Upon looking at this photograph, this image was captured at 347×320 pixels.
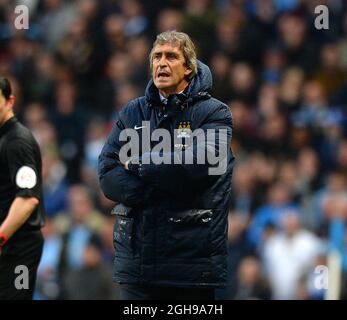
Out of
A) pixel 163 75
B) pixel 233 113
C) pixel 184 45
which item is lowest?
pixel 163 75

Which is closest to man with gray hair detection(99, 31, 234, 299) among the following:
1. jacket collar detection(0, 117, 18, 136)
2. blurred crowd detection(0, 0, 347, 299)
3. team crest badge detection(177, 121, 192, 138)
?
team crest badge detection(177, 121, 192, 138)

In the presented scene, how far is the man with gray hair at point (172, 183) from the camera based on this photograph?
6488 millimetres

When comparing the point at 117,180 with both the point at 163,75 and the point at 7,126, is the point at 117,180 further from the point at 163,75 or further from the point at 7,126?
the point at 7,126

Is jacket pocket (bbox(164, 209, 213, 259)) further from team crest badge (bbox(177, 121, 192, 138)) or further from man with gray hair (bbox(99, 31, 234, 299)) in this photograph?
team crest badge (bbox(177, 121, 192, 138))

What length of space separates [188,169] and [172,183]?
119 mm

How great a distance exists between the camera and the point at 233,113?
514 inches

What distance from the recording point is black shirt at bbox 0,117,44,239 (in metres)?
7.50

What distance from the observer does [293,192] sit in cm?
1214

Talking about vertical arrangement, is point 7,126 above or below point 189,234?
above

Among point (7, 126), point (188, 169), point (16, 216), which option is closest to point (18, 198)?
point (16, 216)

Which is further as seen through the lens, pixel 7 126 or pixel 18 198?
pixel 7 126
